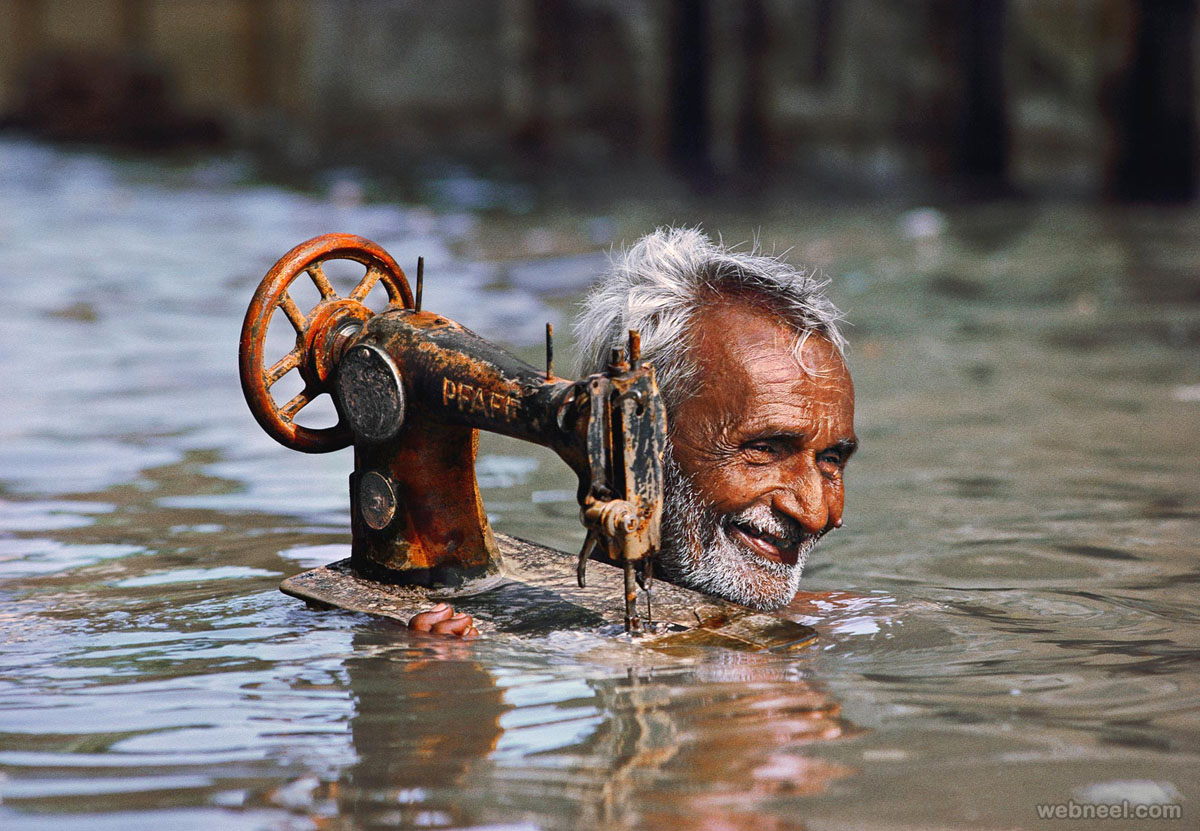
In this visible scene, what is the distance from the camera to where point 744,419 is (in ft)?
11.5

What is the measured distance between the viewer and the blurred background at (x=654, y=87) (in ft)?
49.1

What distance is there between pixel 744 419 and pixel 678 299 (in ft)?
1.07

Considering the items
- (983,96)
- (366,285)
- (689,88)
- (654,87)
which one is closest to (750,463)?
(366,285)

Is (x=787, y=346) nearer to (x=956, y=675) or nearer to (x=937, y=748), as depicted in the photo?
(x=956, y=675)

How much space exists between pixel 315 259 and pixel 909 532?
224cm

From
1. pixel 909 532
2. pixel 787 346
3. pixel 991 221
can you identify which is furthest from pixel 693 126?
pixel 787 346

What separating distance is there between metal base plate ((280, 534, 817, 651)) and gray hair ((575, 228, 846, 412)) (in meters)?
0.47

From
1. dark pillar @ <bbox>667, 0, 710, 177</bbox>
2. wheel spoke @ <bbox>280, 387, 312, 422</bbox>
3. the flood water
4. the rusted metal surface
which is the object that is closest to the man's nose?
the flood water

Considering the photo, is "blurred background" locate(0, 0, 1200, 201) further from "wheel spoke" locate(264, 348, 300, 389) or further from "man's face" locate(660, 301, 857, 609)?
"wheel spoke" locate(264, 348, 300, 389)

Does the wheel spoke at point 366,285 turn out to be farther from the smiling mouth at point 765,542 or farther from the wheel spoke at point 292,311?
the smiling mouth at point 765,542

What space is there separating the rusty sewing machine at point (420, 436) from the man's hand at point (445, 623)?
83 millimetres

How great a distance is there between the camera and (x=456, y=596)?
336 cm

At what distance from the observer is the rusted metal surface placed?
2.94 metres

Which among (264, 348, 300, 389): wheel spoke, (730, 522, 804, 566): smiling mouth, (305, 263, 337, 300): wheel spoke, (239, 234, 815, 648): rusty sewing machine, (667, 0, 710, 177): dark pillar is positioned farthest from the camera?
(667, 0, 710, 177): dark pillar
